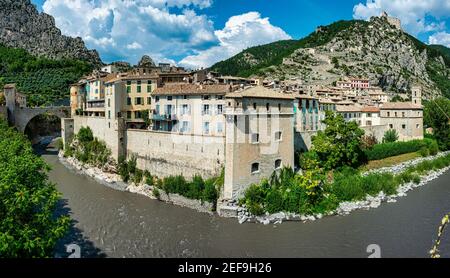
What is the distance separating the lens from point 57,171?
3953cm

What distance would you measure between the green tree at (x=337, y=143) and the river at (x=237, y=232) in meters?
6.21

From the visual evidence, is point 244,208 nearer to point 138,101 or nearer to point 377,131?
point 138,101

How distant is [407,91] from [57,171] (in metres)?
97.5

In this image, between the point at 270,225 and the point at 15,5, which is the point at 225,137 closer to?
the point at 270,225

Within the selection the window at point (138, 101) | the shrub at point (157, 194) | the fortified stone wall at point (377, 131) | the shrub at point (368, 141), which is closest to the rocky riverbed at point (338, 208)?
the shrub at point (157, 194)

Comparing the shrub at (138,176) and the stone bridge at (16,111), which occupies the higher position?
the stone bridge at (16,111)

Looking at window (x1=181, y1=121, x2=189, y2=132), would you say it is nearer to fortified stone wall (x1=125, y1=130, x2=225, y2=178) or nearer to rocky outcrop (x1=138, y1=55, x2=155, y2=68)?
fortified stone wall (x1=125, y1=130, x2=225, y2=178)

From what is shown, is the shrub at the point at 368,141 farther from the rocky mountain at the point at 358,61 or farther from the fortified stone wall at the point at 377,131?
the rocky mountain at the point at 358,61

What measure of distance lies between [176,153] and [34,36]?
111766 millimetres

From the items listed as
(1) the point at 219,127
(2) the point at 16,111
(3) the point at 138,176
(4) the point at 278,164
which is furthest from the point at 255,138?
(2) the point at 16,111

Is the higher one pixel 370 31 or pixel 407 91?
pixel 370 31

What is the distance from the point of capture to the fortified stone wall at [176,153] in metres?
26.8

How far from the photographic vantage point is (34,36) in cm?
12112

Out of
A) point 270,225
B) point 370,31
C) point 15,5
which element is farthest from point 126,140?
point 370,31
